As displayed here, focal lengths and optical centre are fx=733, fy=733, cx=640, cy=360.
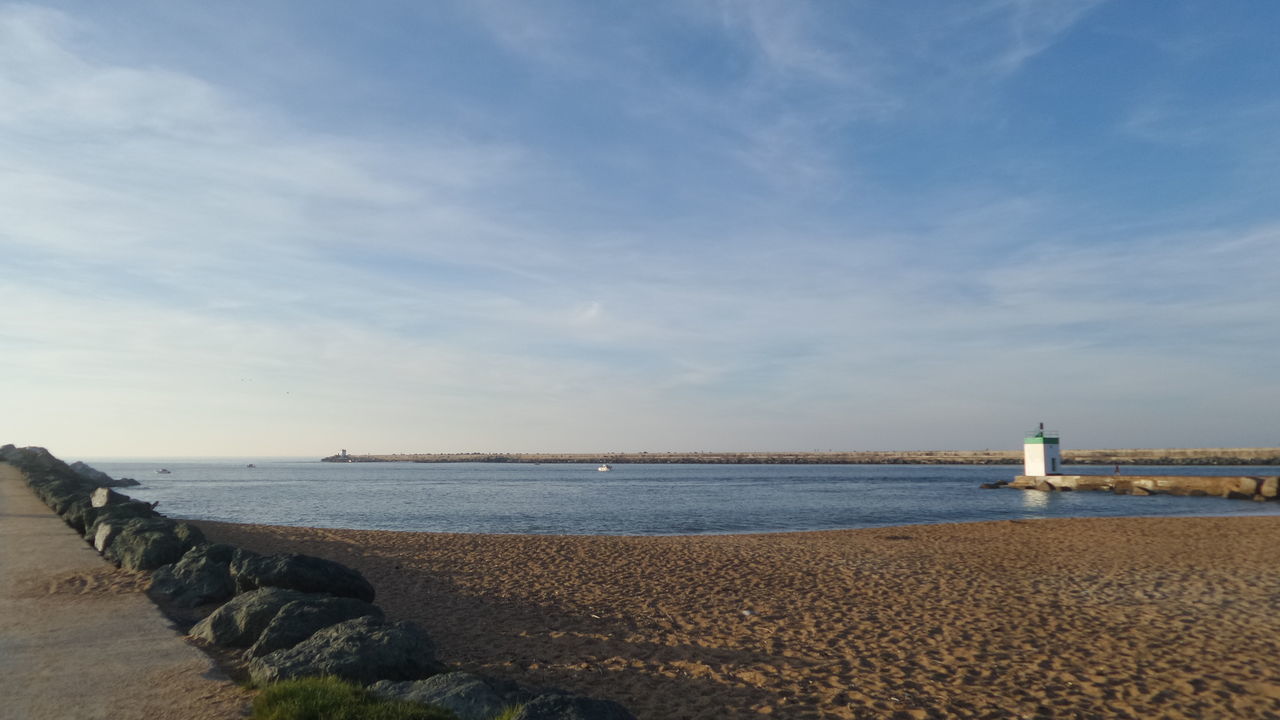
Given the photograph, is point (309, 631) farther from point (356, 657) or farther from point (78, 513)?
point (78, 513)

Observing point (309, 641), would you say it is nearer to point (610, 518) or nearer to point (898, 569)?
point (898, 569)

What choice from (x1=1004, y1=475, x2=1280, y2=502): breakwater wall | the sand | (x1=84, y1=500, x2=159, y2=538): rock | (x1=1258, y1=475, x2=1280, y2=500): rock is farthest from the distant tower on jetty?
(x1=84, y1=500, x2=159, y2=538): rock

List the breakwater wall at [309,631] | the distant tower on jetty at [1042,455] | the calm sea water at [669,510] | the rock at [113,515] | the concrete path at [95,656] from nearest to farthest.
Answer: the breakwater wall at [309,631], the concrete path at [95,656], the rock at [113,515], the calm sea water at [669,510], the distant tower on jetty at [1042,455]

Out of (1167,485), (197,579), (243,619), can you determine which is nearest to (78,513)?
(197,579)

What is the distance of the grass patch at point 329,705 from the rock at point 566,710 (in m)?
0.83

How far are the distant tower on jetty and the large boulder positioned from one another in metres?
61.9

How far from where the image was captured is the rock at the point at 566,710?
19.1 ft

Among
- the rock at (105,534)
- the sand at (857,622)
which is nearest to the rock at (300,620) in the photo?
the sand at (857,622)

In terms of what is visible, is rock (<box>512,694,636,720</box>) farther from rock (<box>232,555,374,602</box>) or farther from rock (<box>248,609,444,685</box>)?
rock (<box>232,555,374,602</box>)

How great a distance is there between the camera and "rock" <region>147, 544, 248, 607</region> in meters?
12.8

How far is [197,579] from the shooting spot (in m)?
13.1

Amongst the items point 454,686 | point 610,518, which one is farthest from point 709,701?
point 610,518

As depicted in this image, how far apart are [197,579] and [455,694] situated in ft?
29.8

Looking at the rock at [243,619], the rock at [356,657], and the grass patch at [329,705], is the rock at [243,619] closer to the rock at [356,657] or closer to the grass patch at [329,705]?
the rock at [356,657]
